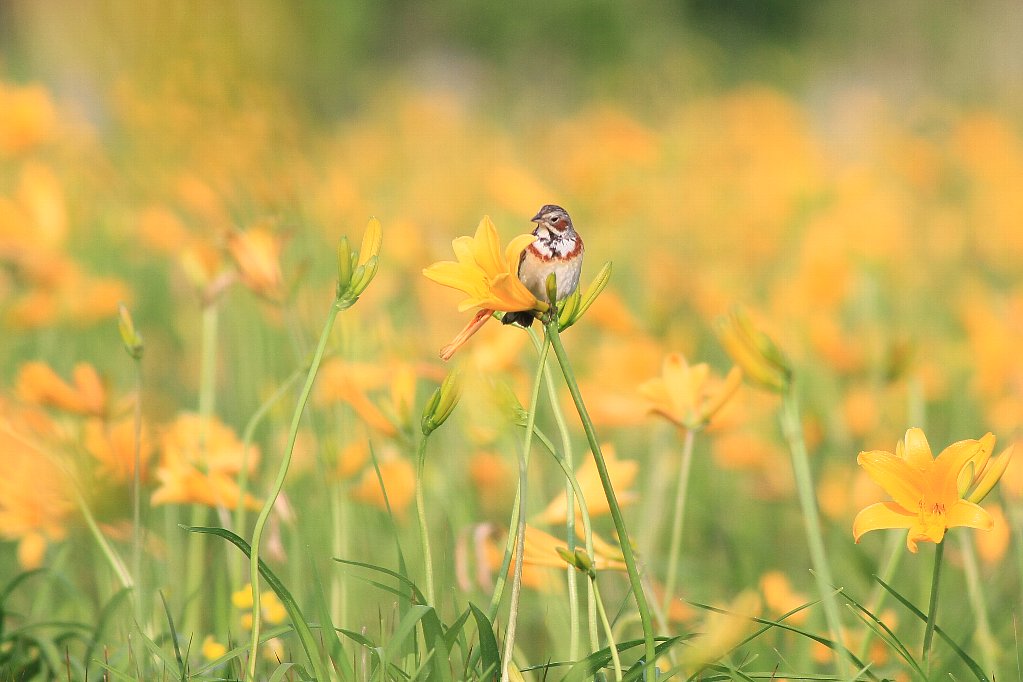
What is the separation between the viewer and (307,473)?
3.92 ft

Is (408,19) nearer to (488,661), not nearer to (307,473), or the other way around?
(307,473)

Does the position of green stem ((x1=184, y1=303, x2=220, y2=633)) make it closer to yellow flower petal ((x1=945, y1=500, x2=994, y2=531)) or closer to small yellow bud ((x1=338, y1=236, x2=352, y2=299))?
small yellow bud ((x1=338, y1=236, x2=352, y2=299))

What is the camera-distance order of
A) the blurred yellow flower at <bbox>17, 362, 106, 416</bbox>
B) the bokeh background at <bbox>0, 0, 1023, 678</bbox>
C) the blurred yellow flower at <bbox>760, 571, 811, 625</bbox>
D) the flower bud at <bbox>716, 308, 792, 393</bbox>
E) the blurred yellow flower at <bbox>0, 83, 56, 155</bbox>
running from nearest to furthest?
the flower bud at <bbox>716, 308, 792, 393</bbox>
the blurred yellow flower at <bbox>17, 362, 106, 416</bbox>
the blurred yellow flower at <bbox>760, 571, 811, 625</bbox>
the bokeh background at <bbox>0, 0, 1023, 678</bbox>
the blurred yellow flower at <bbox>0, 83, 56, 155</bbox>

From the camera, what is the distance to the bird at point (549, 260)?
0.56 meters

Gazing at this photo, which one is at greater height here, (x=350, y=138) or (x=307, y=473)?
(x=350, y=138)

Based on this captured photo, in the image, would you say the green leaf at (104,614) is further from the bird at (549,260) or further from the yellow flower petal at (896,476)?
the yellow flower petal at (896,476)

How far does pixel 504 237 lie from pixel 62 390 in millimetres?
1787

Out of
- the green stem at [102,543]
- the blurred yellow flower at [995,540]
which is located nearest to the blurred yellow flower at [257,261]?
the green stem at [102,543]

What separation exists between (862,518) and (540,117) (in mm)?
5077

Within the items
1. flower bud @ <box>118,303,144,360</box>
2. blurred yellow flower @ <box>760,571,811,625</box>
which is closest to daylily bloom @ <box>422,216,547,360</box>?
flower bud @ <box>118,303,144,360</box>

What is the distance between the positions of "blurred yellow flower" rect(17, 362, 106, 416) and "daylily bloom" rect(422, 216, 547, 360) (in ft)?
1.42

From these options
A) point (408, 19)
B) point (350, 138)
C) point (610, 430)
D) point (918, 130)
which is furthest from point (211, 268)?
point (408, 19)

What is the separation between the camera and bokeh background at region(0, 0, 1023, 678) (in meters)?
1.10

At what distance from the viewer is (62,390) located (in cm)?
85
